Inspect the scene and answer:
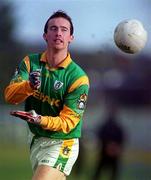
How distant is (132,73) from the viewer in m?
14.1

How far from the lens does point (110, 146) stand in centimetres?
1249

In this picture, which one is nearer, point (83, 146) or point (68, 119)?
point (68, 119)

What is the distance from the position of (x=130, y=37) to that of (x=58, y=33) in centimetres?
107

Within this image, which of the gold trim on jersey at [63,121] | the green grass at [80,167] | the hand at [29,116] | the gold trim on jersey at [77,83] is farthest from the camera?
the green grass at [80,167]

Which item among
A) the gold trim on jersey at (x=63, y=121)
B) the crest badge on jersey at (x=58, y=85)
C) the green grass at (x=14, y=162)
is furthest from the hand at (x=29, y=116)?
the green grass at (x=14, y=162)

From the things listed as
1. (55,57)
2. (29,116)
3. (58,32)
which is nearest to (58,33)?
(58,32)

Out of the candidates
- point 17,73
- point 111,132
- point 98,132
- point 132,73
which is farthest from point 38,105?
point 132,73

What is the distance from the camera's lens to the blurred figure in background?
1234 centimetres

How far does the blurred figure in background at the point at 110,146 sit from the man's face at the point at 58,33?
19.0 feet

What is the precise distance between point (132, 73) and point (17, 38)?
3.07m

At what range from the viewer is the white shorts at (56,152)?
6531mm

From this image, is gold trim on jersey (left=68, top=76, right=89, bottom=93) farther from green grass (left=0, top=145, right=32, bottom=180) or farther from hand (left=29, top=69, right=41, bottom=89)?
Answer: green grass (left=0, top=145, right=32, bottom=180)

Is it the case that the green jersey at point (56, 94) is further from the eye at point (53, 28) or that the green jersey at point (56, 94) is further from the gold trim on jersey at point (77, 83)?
the eye at point (53, 28)

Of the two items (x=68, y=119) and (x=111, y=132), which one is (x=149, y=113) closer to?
(x=111, y=132)
